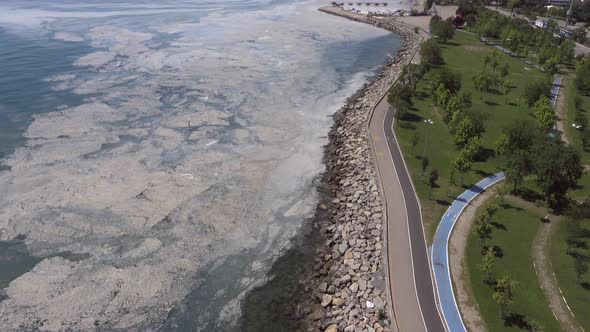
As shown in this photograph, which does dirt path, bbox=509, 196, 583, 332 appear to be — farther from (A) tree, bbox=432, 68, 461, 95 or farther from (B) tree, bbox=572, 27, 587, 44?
(B) tree, bbox=572, 27, 587, 44

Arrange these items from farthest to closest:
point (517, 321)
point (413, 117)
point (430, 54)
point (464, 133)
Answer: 1. point (430, 54)
2. point (413, 117)
3. point (464, 133)
4. point (517, 321)

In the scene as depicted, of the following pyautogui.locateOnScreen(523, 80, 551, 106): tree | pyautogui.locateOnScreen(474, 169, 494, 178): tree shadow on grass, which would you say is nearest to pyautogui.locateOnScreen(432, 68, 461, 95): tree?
pyautogui.locateOnScreen(523, 80, 551, 106): tree

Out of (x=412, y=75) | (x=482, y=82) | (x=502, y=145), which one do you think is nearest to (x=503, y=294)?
(x=502, y=145)

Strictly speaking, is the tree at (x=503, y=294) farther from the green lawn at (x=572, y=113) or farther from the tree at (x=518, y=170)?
the green lawn at (x=572, y=113)

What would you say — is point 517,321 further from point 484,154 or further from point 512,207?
point 484,154

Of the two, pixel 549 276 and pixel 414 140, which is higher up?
pixel 414 140
